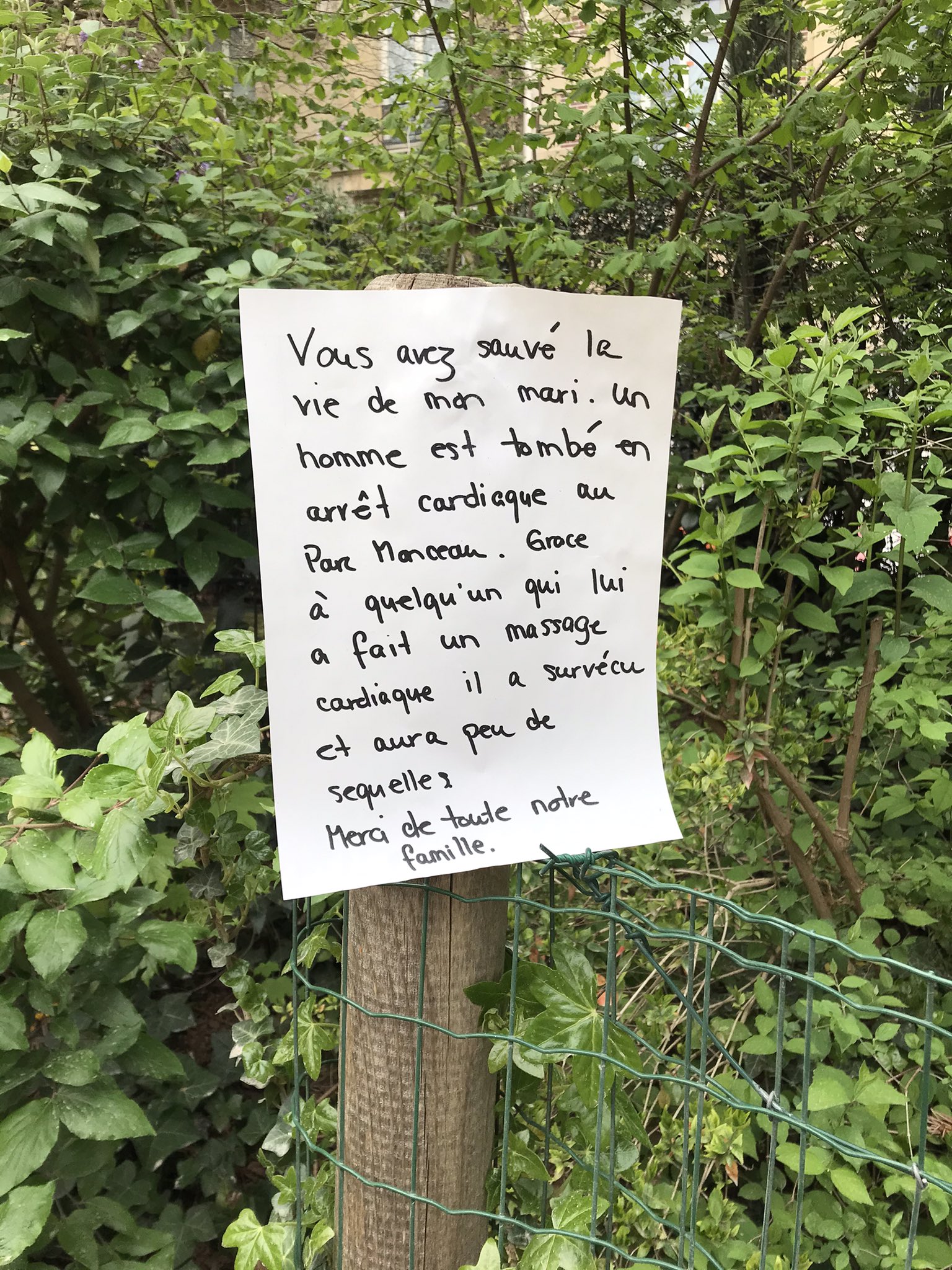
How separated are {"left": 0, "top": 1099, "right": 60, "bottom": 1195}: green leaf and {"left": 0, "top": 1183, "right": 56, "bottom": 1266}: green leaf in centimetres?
2

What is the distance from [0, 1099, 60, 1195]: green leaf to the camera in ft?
3.92

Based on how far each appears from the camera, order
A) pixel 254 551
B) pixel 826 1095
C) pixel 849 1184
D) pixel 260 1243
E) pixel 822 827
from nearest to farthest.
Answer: pixel 260 1243
pixel 826 1095
pixel 849 1184
pixel 822 827
pixel 254 551

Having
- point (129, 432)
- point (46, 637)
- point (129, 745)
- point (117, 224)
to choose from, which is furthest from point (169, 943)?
point (117, 224)

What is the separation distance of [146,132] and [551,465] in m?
1.71

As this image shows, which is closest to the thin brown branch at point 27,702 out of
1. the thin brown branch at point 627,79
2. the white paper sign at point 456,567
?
the white paper sign at point 456,567

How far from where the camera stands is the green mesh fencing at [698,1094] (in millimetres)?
892

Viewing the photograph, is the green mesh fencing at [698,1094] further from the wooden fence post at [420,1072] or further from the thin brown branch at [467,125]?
the thin brown branch at [467,125]

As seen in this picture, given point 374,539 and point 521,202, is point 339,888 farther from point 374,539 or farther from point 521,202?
point 521,202

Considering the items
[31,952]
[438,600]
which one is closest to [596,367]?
[438,600]

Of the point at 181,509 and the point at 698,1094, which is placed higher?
the point at 181,509

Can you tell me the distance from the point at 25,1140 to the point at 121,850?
2.03 feet

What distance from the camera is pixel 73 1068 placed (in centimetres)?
129

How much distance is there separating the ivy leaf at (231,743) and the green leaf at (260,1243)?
0.62m

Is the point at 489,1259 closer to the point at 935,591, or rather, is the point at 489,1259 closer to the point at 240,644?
the point at 240,644
